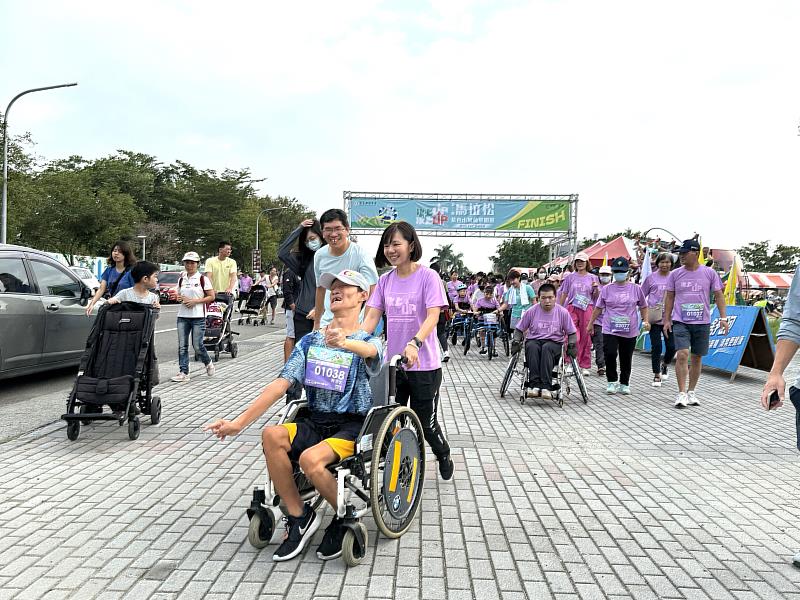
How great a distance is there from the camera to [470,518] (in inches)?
161

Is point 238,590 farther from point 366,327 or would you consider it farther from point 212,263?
point 212,263

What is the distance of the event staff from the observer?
8.23m

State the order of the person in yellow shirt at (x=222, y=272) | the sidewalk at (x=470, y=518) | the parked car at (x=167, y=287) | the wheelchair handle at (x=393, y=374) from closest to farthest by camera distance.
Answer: the sidewalk at (x=470, y=518), the wheelchair handle at (x=393, y=374), the person in yellow shirt at (x=222, y=272), the parked car at (x=167, y=287)

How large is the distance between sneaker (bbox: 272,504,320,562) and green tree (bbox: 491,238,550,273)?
84181mm

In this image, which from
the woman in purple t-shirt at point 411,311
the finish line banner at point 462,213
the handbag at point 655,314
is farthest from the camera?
the finish line banner at point 462,213

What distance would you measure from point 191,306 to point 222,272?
267cm

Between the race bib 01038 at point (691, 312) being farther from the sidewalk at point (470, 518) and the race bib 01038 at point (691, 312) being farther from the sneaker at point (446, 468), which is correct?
the sneaker at point (446, 468)

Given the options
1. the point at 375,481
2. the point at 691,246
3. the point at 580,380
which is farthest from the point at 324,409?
the point at 691,246

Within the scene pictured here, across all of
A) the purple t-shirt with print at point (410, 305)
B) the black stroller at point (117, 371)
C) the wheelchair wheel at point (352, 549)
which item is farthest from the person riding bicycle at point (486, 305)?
the wheelchair wheel at point (352, 549)

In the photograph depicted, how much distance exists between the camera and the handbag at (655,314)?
10.7 meters

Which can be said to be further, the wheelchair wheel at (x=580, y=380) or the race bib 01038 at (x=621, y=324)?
the race bib 01038 at (x=621, y=324)

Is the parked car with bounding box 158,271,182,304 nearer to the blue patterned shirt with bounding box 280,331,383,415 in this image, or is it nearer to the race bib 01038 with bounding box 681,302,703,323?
the race bib 01038 with bounding box 681,302,703,323

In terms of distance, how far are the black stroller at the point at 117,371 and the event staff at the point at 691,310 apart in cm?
589

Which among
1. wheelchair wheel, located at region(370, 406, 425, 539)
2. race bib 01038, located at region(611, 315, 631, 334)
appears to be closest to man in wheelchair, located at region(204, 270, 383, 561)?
wheelchair wheel, located at region(370, 406, 425, 539)
